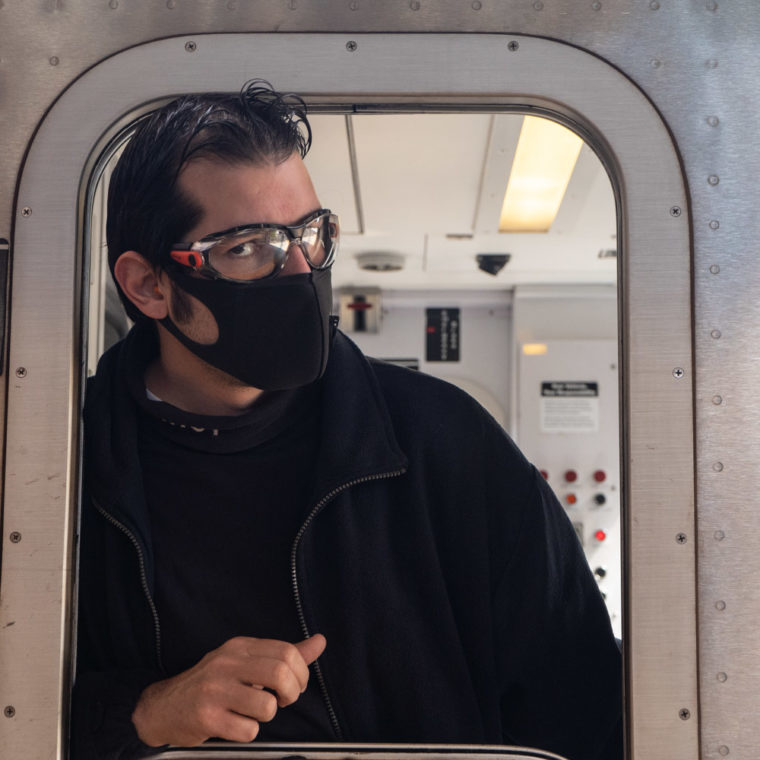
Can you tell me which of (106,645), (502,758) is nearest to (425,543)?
(502,758)

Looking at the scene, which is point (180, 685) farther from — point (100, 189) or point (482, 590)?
point (100, 189)

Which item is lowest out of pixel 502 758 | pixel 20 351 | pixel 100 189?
pixel 502 758

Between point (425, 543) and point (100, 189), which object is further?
point (100, 189)

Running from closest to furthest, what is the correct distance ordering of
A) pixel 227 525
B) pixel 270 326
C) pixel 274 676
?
pixel 274 676 → pixel 270 326 → pixel 227 525

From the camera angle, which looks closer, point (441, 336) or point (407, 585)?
point (407, 585)

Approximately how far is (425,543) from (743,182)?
2.85 feet

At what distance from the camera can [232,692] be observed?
154cm

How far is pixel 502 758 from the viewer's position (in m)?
1.61

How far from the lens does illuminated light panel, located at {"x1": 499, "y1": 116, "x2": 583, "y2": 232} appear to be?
12.1 ft

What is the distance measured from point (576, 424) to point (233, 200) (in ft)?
15.4

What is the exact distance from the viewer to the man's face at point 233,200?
167cm

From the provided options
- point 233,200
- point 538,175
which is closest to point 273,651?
point 233,200

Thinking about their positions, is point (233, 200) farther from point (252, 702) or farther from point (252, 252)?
point (252, 702)

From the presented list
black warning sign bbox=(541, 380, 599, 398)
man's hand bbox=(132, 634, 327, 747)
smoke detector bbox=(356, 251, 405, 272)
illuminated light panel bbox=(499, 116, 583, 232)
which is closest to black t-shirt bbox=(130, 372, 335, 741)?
man's hand bbox=(132, 634, 327, 747)
